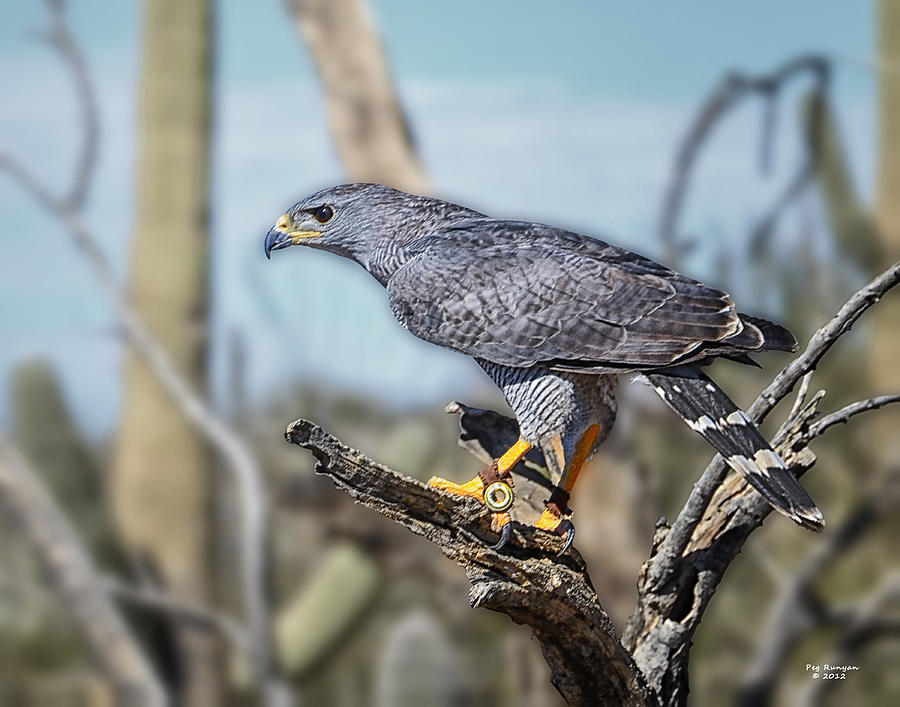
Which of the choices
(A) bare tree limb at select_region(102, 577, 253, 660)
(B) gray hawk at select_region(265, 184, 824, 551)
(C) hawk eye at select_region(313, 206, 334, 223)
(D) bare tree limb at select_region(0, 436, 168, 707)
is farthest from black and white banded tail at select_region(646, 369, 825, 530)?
(D) bare tree limb at select_region(0, 436, 168, 707)

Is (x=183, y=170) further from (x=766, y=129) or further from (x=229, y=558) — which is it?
(x=766, y=129)

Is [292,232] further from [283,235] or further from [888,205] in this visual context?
[888,205]

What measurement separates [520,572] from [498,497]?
0.49 feet

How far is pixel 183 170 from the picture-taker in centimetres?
603

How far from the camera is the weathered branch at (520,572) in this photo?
65.9 inches

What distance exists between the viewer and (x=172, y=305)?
613 centimetres

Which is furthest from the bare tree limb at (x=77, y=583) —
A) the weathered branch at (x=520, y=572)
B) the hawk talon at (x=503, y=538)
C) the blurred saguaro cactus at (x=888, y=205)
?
the blurred saguaro cactus at (x=888, y=205)

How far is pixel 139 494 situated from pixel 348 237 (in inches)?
175

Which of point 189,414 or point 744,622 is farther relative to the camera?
point 744,622

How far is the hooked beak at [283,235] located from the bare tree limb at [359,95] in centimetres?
302

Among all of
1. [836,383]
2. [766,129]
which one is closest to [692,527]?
[766,129]

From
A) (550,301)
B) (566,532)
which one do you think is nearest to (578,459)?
(566,532)

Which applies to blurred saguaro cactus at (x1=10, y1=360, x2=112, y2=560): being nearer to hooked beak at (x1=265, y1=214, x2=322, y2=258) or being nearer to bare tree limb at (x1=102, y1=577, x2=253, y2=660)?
bare tree limb at (x1=102, y1=577, x2=253, y2=660)

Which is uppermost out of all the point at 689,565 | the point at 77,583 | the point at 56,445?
the point at 689,565
